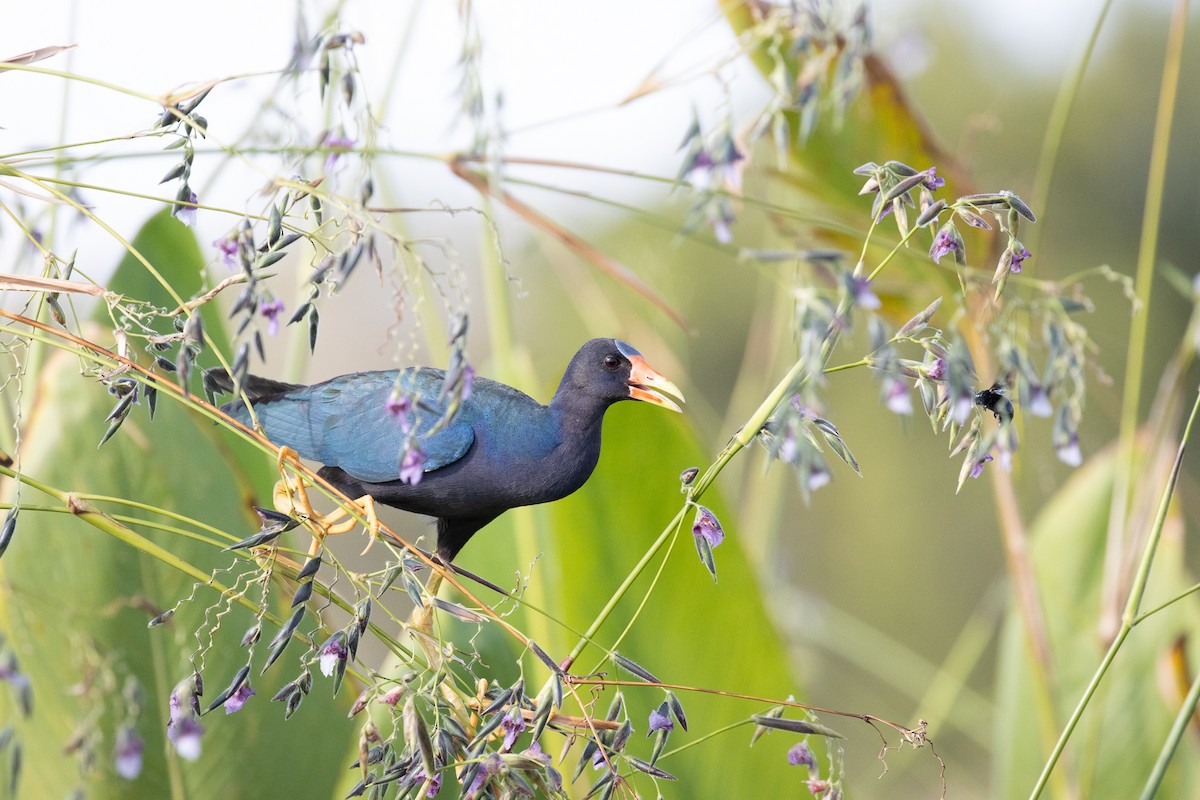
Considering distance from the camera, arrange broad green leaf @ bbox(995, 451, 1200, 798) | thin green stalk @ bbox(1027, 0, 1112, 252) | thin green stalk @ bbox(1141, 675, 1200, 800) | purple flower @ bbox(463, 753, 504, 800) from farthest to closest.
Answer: broad green leaf @ bbox(995, 451, 1200, 798) < thin green stalk @ bbox(1027, 0, 1112, 252) < thin green stalk @ bbox(1141, 675, 1200, 800) < purple flower @ bbox(463, 753, 504, 800)

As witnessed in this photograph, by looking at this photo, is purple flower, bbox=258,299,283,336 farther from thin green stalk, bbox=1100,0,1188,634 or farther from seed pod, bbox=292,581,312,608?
thin green stalk, bbox=1100,0,1188,634

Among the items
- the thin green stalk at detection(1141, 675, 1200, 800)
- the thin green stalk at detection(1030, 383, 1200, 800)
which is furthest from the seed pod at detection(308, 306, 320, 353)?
the thin green stalk at detection(1141, 675, 1200, 800)

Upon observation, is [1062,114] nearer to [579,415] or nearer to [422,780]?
[579,415]

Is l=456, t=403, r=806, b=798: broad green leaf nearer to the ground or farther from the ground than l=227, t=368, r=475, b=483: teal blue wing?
nearer to the ground

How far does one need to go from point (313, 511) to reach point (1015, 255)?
2.48 ft

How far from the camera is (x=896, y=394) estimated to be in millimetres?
745

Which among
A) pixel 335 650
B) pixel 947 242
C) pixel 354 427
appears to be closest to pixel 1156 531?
pixel 947 242

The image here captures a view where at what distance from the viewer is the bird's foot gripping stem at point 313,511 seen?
87 cm

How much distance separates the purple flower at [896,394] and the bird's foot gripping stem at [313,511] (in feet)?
1.32

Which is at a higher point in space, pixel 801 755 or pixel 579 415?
pixel 579 415

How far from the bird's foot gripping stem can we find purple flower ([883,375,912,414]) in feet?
1.32

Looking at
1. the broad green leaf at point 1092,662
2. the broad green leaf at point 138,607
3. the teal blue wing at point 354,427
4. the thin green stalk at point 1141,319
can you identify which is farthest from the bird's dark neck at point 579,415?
the broad green leaf at point 1092,662

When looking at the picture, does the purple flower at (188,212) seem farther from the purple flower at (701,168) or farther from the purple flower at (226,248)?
the purple flower at (701,168)

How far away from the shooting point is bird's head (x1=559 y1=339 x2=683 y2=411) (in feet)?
4.20
